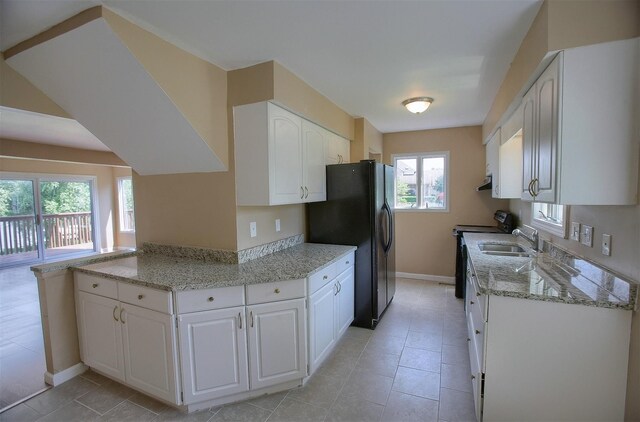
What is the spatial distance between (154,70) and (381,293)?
9.05ft

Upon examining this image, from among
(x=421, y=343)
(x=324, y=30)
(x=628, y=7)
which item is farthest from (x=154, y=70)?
(x=421, y=343)

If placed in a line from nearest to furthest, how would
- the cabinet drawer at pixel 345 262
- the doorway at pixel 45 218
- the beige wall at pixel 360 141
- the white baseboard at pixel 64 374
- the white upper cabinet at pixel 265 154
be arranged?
1. the white baseboard at pixel 64 374
2. the white upper cabinet at pixel 265 154
3. the cabinet drawer at pixel 345 262
4. the beige wall at pixel 360 141
5. the doorway at pixel 45 218

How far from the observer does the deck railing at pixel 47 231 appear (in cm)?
578

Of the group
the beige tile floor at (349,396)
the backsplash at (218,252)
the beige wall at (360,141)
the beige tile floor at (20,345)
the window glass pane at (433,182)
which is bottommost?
the beige tile floor at (349,396)

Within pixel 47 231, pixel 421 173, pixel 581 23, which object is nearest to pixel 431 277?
pixel 421 173

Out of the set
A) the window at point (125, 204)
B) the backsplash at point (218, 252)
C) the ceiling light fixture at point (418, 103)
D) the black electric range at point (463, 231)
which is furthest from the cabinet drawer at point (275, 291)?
the window at point (125, 204)

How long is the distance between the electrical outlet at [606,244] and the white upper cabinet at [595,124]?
28 cm

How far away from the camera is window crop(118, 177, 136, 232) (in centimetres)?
714

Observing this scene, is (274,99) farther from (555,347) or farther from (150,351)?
(555,347)

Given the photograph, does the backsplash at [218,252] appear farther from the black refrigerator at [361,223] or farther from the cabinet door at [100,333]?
the cabinet door at [100,333]

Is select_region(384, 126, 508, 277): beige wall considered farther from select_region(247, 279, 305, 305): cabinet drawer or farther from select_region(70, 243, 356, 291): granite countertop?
select_region(247, 279, 305, 305): cabinet drawer

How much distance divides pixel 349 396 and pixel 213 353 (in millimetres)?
973

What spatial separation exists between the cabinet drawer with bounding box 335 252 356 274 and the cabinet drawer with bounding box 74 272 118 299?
5.49 ft

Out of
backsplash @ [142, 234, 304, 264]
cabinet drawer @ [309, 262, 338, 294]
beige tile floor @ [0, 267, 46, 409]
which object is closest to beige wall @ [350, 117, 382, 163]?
backsplash @ [142, 234, 304, 264]
